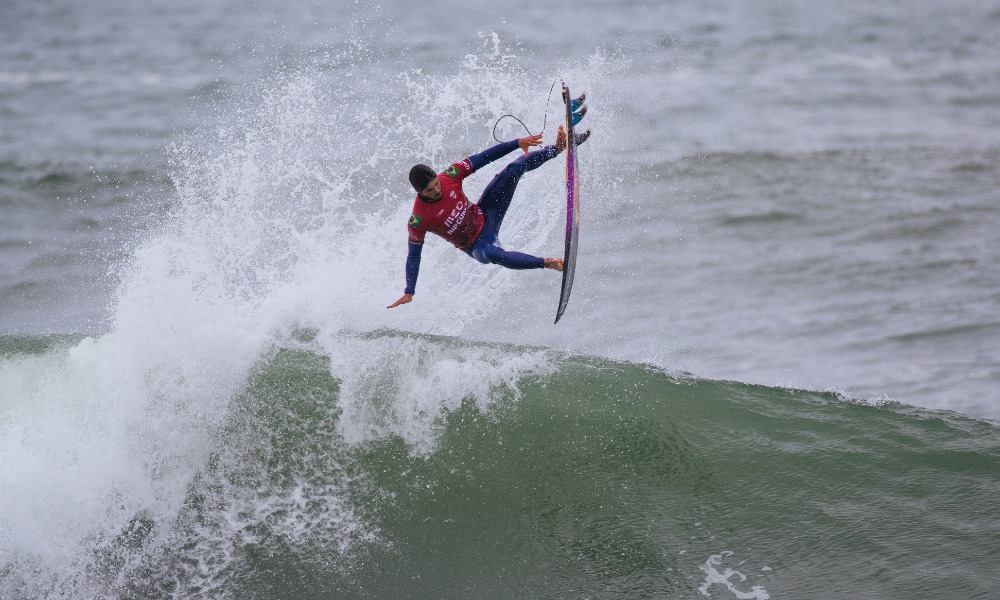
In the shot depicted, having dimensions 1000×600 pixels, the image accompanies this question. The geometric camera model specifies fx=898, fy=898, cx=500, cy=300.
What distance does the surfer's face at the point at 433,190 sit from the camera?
6.50 meters

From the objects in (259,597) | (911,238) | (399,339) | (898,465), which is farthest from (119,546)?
(911,238)

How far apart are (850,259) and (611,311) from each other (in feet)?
13.0

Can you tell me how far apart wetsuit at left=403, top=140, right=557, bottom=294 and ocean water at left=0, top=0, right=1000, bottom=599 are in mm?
1381

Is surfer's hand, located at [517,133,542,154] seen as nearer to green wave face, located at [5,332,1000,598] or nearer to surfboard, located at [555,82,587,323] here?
surfboard, located at [555,82,587,323]

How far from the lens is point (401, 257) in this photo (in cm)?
923

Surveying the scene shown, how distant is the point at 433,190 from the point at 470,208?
42cm

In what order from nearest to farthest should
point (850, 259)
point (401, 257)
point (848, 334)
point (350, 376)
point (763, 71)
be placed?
point (350, 376) < point (401, 257) < point (848, 334) < point (850, 259) < point (763, 71)

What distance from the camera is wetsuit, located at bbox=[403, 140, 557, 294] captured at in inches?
264

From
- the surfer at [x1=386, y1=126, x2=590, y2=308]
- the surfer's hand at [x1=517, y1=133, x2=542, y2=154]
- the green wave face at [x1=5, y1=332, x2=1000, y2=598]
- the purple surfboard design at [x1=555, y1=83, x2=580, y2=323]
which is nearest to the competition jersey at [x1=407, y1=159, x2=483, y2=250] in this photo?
the surfer at [x1=386, y1=126, x2=590, y2=308]

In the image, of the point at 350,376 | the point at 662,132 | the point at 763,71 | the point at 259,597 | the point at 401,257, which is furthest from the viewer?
the point at 763,71

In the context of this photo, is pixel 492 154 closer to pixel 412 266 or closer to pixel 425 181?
pixel 425 181

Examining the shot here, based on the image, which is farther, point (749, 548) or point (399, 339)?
point (399, 339)

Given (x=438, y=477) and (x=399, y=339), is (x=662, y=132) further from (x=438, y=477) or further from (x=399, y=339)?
(x=438, y=477)

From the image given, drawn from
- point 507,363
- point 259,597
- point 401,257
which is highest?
point 401,257
